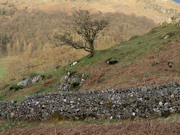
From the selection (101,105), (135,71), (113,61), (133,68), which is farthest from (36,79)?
(101,105)

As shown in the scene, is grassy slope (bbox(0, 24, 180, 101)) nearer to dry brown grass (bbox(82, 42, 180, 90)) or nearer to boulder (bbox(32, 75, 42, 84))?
dry brown grass (bbox(82, 42, 180, 90))

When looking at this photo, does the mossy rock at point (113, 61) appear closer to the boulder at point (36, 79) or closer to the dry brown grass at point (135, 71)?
the dry brown grass at point (135, 71)

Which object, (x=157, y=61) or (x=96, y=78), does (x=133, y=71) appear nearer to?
(x=157, y=61)

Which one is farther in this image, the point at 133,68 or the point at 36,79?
the point at 36,79

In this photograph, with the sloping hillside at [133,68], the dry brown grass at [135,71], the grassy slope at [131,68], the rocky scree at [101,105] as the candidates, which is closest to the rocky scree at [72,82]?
the sloping hillside at [133,68]

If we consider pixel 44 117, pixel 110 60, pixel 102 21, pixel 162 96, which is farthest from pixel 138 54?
pixel 44 117

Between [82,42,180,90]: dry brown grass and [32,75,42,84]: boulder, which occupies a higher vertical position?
[82,42,180,90]: dry brown grass

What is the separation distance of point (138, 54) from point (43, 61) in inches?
2141

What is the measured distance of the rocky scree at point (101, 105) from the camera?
23.6 ft

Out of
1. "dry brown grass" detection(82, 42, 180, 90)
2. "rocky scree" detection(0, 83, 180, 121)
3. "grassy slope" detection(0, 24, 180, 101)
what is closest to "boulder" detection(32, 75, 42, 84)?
"grassy slope" detection(0, 24, 180, 101)

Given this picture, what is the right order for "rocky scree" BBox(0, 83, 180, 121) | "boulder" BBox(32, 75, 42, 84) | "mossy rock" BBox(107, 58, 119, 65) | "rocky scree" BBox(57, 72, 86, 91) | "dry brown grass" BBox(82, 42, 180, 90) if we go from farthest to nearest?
"boulder" BBox(32, 75, 42, 84) → "mossy rock" BBox(107, 58, 119, 65) → "rocky scree" BBox(57, 72, 86, 91) → "dry brown grass" BBox(82, 42, 180, 90) → "rocky scree" BBox(0, 83, 180, 121)

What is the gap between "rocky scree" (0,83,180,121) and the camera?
7.19 meters

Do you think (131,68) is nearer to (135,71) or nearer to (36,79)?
(135,71)

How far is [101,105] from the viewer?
27.0ft
